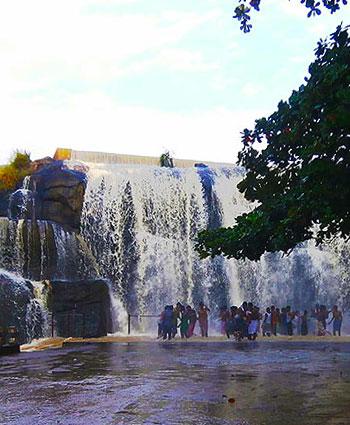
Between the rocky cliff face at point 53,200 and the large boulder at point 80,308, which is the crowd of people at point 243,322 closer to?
the large boulder at point 80,308

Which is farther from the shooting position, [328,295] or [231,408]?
[328,295]

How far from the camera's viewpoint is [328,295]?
32.7m

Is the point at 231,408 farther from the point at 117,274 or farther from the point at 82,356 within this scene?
the point at 117,274

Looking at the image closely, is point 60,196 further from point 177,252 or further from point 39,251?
point 177,252

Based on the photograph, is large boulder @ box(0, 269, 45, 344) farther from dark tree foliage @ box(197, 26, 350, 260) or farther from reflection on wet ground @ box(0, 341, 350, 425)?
dark tree foliage @ box(197, 26, 350, 260)

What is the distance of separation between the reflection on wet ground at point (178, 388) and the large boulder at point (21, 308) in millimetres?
6694

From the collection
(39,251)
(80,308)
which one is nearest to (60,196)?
(39,251)

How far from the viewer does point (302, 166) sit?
7605 mm

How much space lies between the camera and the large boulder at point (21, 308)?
76.1 feet

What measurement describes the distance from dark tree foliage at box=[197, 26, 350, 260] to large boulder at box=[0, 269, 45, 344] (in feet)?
47.8

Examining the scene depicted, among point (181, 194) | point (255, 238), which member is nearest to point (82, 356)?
point (255, 238)

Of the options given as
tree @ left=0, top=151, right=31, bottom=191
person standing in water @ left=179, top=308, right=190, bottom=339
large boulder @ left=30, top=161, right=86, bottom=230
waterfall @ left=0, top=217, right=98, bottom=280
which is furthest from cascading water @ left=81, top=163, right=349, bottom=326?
person standing in water @ left=179, top=308, right=190, bottom=339

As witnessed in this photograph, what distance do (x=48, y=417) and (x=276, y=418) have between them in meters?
2.57

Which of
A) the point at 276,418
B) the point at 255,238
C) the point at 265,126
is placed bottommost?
the point at 276,418
